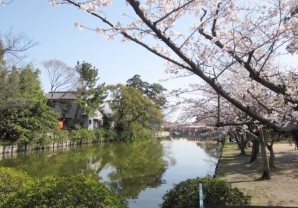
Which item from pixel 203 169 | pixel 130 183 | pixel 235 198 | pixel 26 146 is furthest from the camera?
pixel 26 146

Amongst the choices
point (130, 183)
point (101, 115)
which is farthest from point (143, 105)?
point (130, 183)

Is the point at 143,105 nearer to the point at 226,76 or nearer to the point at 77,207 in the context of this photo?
the point at 226,76

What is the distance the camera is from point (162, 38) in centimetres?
375

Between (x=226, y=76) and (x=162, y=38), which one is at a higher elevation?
(x=226, y=76)

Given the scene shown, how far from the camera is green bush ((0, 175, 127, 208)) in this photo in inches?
180

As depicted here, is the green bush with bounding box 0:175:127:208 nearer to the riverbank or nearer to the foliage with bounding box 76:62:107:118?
the riverbank

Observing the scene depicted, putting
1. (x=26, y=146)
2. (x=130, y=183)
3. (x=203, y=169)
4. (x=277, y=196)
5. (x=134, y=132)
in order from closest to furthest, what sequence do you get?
(x=277, y=196), (x=130, y=183), (x=203, y=169), (x=26, y=146), (x=134, y=132)

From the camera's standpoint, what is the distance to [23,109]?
27.7 m

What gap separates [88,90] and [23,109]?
1347 cm

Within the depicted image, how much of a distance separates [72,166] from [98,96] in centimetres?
2279

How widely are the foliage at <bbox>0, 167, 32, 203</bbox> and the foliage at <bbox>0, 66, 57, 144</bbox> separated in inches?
757

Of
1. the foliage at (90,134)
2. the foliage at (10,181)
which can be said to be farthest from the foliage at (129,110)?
the foliage at (10,181)

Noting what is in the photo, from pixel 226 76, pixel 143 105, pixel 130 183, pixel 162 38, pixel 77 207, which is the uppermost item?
pixel 143 105

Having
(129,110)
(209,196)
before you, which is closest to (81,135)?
(129,110)
